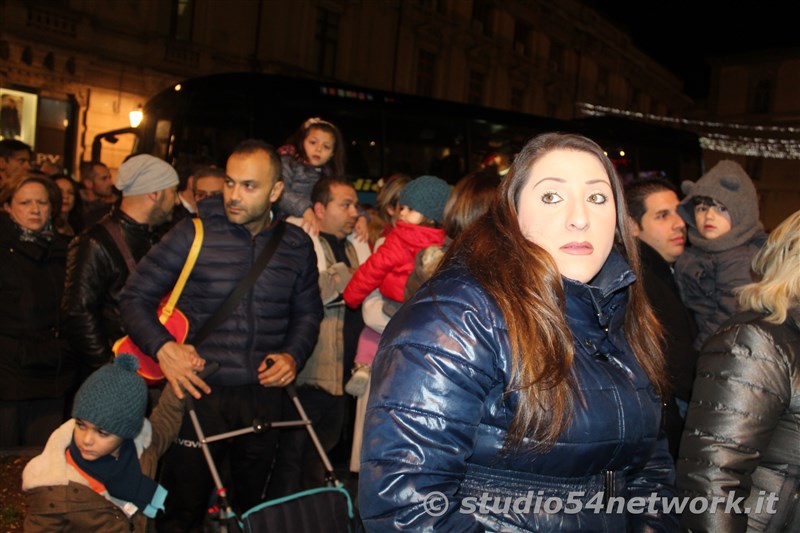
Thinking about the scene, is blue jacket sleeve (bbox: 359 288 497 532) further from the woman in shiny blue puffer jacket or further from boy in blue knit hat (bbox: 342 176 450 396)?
boy in blue knit hat (bbox: 342 176 450 396)

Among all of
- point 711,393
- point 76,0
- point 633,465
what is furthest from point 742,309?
point 76,0

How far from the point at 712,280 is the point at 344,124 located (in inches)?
353

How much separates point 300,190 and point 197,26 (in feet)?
55.3

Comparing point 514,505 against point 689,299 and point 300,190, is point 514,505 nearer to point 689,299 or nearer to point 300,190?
point 689,299

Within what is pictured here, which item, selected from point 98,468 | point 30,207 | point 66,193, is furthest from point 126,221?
point 66,193

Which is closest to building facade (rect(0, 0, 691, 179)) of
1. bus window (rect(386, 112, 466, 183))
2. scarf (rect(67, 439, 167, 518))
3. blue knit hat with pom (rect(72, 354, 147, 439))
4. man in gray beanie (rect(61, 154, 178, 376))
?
bus window (rect(386, 112, 466, 183))

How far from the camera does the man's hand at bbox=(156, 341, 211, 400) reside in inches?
126

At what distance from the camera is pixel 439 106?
13.3m

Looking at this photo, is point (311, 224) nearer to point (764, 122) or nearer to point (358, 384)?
point (358, 384)

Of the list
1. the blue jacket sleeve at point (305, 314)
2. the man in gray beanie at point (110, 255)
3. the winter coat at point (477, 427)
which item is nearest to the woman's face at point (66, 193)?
the man in gray beanie at point (110, 255)

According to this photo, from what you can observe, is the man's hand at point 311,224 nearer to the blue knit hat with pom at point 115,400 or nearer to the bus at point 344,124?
the blue knit hat with pom at point 115,400

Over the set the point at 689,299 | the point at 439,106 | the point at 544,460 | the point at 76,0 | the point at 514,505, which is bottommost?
the point at 514,505

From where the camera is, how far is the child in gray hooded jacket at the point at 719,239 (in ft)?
13.1

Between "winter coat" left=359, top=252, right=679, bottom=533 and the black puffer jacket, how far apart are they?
280cm
